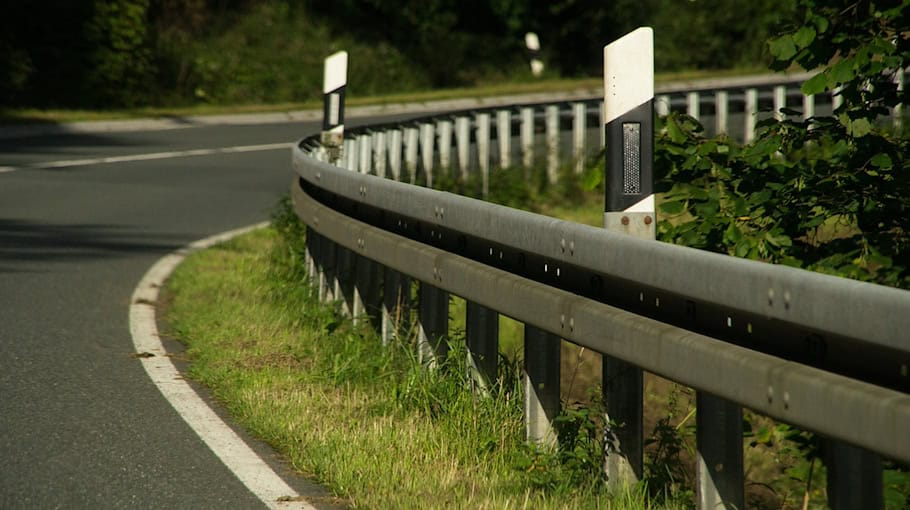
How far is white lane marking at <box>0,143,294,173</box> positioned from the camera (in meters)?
18.6

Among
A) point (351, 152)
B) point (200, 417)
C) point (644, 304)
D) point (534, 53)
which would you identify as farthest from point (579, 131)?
point (534, 53)

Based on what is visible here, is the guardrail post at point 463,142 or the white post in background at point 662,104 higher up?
the white post in background at point 662,104

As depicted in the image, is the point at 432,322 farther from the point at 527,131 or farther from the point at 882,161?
the point at 527,131

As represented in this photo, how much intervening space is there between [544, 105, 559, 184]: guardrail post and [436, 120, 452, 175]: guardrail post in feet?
6.99

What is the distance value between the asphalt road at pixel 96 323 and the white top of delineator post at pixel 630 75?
1.79m

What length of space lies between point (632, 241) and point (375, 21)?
126 feet

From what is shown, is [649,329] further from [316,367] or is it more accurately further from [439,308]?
[316,367]

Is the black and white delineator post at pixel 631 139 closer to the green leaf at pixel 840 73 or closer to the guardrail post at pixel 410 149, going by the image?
the green leaf at pixel 840 73

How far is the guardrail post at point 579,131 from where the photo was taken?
17.8m

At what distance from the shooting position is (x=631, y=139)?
529cm

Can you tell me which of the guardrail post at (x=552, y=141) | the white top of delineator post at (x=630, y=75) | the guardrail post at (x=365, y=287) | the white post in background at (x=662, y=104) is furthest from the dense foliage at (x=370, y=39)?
the white top of delineator post at (x=630, y=75)

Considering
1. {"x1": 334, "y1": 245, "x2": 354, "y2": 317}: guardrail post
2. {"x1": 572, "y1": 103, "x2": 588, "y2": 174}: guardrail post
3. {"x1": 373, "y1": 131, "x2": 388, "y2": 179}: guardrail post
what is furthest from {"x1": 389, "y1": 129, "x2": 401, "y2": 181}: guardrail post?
{"x1": 572, "y1": 103, "x2": 588, "y2": 174}: guardrail post

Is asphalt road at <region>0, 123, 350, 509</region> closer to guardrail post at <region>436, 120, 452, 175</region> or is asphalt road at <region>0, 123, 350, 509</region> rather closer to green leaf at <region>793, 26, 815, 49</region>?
guardrail post at <region>436, 120, 452, 175</region>

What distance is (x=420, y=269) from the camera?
6332 mm
